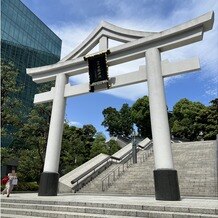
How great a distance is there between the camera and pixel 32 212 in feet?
29.5

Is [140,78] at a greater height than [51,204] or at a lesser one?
greater

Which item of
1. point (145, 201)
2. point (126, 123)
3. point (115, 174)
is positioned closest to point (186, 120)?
point (126, 123)

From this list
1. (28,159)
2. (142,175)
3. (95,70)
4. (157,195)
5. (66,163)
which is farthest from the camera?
(66,163)

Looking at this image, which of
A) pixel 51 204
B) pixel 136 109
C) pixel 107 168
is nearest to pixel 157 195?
pixel 51 204

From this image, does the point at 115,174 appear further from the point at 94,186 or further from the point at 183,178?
the point at 183,178

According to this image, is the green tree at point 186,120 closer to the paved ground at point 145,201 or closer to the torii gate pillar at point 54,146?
the torii gate pillar at point 54,146

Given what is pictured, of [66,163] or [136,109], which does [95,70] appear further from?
[136,109]

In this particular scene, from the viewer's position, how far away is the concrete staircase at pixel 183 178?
13.3 metres

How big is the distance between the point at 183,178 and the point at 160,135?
17.7 ft

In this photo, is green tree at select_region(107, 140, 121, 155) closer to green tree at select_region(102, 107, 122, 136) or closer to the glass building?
green tree at select_region(102, 107, 122, 136)

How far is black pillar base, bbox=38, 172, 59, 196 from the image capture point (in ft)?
39.9

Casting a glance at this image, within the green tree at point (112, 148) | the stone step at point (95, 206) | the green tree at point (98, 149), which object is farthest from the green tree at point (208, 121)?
the stone step at point (95, 206)

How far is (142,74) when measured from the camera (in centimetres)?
1180

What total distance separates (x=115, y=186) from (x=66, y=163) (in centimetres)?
857
